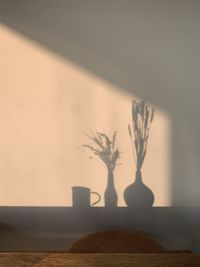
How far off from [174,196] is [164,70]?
0.61 meters

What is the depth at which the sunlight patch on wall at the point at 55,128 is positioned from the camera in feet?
5.49

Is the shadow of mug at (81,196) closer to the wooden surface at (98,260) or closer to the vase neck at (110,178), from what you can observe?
the vase neck at (110,178)

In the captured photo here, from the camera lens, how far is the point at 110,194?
1.71 meters

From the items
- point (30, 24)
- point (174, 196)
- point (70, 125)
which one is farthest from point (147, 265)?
point (30, 24)

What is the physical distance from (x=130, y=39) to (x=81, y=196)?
791mm

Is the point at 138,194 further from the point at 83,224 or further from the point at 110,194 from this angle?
the point at 83,224

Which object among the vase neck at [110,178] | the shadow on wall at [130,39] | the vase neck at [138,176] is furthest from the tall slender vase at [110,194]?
the shadow on wall at [130,39]

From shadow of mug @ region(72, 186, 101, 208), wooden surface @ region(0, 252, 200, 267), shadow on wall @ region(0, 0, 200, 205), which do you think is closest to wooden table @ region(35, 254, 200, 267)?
wooden surface @ region(0, 252, 200, 267)

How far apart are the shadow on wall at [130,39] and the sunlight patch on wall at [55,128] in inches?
2.4

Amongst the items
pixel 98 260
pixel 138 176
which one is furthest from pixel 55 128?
pixel 98 260

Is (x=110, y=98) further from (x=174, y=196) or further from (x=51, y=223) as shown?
(x=51, y=223)

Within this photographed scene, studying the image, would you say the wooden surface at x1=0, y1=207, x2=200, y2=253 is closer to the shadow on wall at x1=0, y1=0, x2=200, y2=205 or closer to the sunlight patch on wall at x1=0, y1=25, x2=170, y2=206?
the sunlight patch on wall at x1=0, y1=25, x2=170, y2=206

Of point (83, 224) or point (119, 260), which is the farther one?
point (83, 224)

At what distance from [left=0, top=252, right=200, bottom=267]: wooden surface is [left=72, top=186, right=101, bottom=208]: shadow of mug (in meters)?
0.53
